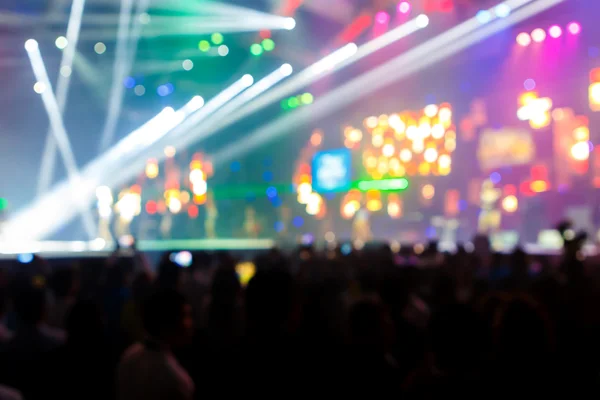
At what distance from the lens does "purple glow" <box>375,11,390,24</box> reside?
1933cm

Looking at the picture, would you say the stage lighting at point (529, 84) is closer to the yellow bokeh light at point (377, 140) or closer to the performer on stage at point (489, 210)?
the performer on stage at point (489, 210)

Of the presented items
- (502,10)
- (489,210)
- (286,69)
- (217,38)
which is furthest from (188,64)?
(489,210)

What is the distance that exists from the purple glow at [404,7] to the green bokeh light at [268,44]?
3.85 meters

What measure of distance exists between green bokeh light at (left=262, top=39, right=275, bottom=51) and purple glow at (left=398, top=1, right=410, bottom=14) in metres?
3.85

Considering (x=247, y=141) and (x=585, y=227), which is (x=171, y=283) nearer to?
(x=585, y=227)

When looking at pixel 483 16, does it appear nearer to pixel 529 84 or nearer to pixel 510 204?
pixel 529 84

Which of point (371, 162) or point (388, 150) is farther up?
point (388, 150)

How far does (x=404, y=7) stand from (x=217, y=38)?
561 centimetres

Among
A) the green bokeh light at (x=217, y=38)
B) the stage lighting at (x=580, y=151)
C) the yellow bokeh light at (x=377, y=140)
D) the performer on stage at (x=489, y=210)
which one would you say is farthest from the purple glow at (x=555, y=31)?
the green bokeh light at (x=217, y=38)

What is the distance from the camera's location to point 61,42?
64.2 ft

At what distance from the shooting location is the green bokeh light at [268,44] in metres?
20.5

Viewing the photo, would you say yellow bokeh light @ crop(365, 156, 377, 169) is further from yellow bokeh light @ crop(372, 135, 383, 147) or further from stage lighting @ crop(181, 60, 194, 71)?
stage lighting @ crop(181, 60, 194, 71)

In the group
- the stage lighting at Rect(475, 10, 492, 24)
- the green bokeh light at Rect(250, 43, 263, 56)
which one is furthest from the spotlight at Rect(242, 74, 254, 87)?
the stage lighting at Rect(475, 10, 492, 24)

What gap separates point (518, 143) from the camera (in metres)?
18.8
